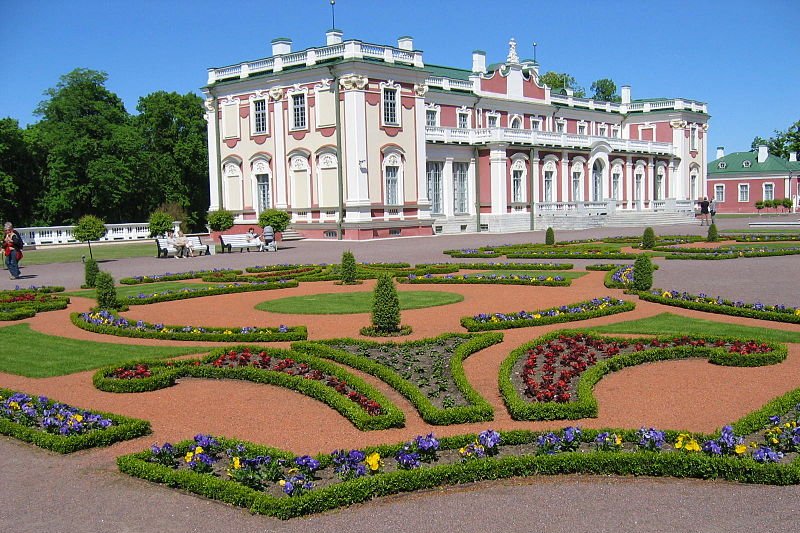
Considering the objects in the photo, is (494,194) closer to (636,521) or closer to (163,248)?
(163,248)

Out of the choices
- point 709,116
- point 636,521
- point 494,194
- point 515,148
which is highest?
point 709,116

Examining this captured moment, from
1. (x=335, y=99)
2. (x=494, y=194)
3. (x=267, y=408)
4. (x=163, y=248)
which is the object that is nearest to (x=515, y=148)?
(x=494, y=194)

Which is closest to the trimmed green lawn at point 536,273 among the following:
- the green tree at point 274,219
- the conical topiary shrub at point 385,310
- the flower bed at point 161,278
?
the flower bed at point 161,278

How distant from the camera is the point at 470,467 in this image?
581 centimetres

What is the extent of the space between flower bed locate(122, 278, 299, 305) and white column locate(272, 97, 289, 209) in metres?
22.4

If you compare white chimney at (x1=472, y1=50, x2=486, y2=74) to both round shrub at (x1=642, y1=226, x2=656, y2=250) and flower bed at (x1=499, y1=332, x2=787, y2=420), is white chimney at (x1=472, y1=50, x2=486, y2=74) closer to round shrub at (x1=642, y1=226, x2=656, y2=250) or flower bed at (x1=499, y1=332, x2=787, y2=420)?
round shrub at (x1=642, y1=226, x2=656, y2=250)

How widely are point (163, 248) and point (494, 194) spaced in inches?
849

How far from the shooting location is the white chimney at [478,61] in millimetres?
52000

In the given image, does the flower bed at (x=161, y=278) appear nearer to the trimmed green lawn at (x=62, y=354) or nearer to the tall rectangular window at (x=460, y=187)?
the trimmed green lawn at (x=62, y=354)

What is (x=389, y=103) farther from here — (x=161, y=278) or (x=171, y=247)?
(x=161, y=278)

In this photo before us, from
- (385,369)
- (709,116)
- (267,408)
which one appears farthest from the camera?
(709,116)

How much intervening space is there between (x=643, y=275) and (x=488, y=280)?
397cm

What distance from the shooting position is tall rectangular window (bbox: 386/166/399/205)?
129 ft

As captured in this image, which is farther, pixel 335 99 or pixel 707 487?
pixel 335 99
